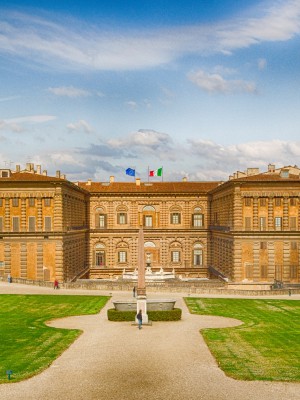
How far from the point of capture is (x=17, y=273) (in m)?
70.9

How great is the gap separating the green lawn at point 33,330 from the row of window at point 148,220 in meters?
36.2

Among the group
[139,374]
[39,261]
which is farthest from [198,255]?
[139,374]

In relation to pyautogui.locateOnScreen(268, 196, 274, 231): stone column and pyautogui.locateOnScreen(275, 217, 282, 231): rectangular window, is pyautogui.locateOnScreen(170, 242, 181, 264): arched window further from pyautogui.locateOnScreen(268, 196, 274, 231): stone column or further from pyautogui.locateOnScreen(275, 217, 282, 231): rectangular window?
pyautogui.locateOnScreen(275, 217, 282, 231): rectangular window

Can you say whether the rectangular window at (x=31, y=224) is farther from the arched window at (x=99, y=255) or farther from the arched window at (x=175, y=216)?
the arched window at (x=175, y=216)

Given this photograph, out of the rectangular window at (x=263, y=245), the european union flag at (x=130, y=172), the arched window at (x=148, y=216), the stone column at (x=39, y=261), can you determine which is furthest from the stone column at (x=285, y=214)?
the stone column at (x=39, y=261)

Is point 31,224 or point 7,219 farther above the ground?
point 7,219

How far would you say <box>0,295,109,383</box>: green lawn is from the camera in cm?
3106

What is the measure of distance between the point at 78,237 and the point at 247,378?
2285 inches

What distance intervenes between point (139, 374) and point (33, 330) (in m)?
14.2

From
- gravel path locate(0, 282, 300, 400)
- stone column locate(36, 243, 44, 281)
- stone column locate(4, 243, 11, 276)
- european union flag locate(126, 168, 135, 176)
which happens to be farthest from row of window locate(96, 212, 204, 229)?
gravel path locate(0, 282, 300, 400)

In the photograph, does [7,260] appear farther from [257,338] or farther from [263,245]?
[257,338]

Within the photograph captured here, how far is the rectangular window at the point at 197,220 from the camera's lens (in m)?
94.8

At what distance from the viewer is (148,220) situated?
9512cm

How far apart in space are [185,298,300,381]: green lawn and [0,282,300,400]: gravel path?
102cm
